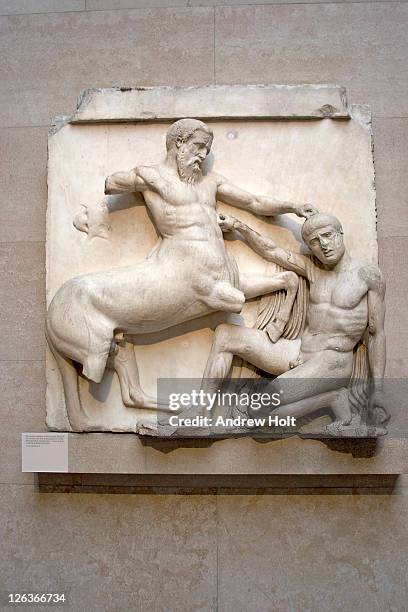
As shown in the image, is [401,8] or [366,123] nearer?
[366,123]

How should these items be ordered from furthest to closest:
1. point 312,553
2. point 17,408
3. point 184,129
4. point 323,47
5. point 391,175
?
1. point 323,47
2. point 391,175
3. point 17,408
4. point 312,553
5. point 184,129

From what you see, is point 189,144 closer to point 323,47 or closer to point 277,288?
point 277,288

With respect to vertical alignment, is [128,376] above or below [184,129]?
below

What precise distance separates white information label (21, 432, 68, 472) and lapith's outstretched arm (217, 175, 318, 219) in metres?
Result: 1.48

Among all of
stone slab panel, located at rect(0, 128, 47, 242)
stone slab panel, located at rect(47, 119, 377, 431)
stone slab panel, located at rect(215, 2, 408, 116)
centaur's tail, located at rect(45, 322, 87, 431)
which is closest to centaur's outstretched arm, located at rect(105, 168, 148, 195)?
stone slab panel, located at rect(47, 119, 377, 431)

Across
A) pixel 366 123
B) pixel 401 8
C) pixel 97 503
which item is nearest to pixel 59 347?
pixel 97 503

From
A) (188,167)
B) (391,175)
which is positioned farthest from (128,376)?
(391,175)

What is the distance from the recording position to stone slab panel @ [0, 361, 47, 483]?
3.65m

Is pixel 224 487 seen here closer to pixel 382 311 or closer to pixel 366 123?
pixel 382 311

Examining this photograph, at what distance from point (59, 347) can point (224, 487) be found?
3.80ft

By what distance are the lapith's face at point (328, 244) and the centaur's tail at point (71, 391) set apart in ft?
4.47

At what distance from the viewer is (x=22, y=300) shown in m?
3.78

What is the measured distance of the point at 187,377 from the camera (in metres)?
3.41

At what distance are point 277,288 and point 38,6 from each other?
2.36m
